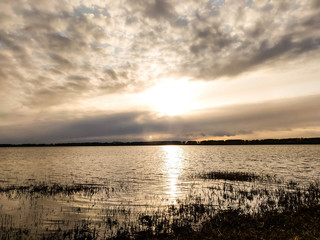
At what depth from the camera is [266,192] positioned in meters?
23.5

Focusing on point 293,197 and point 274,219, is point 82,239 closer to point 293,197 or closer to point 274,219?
point 274,219

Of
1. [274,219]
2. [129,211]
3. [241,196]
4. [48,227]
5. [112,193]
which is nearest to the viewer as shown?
[274,219]

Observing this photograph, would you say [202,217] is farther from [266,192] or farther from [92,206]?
[266,192]

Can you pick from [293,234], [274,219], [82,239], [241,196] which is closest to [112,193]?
[82,239]

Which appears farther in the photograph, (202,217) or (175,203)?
(175,203)

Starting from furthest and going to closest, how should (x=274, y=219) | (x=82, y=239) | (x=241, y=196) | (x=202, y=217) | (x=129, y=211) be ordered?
(x=241, y=196) → (x=129, y=211) → (x=202, y=217) → (x=274, y=219) → (x=82, y=239)

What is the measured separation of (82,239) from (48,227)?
139 inches

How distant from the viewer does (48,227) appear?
14.2 meters

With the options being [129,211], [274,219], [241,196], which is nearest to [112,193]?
[129,211]

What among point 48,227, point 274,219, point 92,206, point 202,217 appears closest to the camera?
point 274,219

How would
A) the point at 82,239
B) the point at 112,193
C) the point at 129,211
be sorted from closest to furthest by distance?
the point at 82,239, the point at 129,211, the point at 112,193

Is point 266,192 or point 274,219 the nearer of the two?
point 274,219

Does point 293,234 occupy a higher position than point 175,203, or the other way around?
point 293,234

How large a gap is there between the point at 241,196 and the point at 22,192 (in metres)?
24.8
